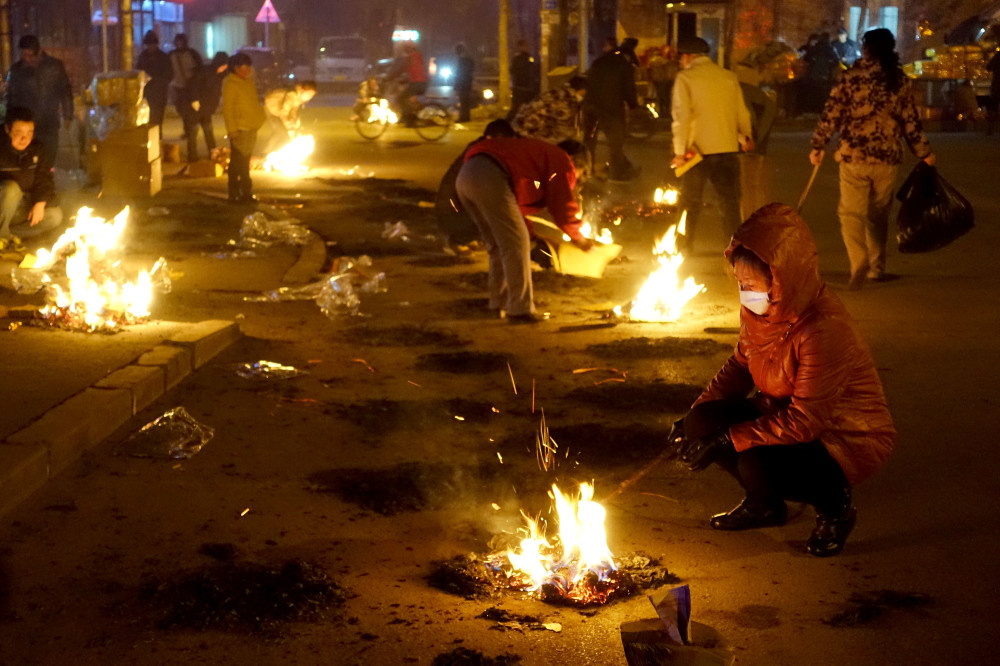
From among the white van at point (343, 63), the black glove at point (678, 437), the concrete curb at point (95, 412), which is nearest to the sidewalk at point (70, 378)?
the concrete curb at point (95, 412)

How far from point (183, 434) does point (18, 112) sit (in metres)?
6.48

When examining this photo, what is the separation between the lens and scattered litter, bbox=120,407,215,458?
605 centimetres

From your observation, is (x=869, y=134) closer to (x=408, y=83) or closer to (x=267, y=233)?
(x=267, y=233)

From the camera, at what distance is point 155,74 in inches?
854

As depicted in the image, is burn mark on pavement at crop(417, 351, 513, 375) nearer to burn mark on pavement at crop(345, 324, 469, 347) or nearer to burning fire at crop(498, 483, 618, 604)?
burn mark on pavement at crop(345, 324, 469, 347)

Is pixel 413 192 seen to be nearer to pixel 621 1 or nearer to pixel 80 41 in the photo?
pixel 621 1

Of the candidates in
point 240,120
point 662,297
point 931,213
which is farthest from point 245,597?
point 240,120

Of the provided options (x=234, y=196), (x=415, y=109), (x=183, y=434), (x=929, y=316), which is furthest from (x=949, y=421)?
(x=415, y=109)

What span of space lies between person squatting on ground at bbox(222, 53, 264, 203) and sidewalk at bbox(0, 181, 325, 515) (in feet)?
17.5

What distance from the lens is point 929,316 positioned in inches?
368

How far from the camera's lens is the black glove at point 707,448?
4.86m

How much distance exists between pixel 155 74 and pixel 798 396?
1911 centimetres

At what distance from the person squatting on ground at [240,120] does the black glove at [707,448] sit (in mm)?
11628

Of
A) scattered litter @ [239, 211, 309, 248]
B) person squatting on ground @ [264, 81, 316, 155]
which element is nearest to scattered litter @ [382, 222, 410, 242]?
scattered litter @ [239, 211, 309, 248]
